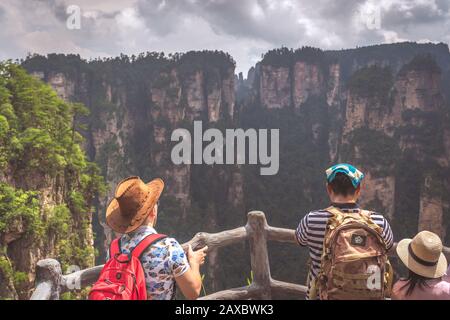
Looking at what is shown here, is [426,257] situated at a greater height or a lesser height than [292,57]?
lesser

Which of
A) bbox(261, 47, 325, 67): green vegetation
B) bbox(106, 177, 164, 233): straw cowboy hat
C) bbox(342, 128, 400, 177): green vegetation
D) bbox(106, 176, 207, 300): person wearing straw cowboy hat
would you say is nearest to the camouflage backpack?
bbox(106, 176, 207, 300): person wearing straw cowboy hat

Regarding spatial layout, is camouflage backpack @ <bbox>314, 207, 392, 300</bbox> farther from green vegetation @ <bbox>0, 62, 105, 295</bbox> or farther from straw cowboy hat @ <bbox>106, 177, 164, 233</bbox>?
green vegetation @ <bbox>0, 62, 105, 295</bbox>

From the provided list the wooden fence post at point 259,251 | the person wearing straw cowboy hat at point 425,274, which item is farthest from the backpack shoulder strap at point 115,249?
the person wearing straw cowboy hat at point 425,274

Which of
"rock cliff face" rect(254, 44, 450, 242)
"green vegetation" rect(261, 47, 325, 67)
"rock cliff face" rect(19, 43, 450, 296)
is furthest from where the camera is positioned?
"green vegetation" rect(261, 47, 325, 67)

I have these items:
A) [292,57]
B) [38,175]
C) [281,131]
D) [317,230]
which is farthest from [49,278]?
[292,57]

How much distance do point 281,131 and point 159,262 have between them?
72.9m

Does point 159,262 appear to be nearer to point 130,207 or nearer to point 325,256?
point 130,207

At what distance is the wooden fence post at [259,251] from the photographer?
4184mm

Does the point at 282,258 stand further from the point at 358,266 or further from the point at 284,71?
the point at 284,71

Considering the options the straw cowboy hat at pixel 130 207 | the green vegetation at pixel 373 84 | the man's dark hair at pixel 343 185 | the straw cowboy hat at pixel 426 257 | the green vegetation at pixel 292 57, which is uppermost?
the green vegetation at pixel 292 57

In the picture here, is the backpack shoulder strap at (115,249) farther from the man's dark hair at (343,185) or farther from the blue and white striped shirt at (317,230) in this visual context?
the man's dark hair at (343,185)

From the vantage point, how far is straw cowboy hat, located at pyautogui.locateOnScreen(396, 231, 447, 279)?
8.61ft

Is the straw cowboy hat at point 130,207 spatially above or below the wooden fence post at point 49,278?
above

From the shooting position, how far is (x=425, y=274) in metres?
2.63
